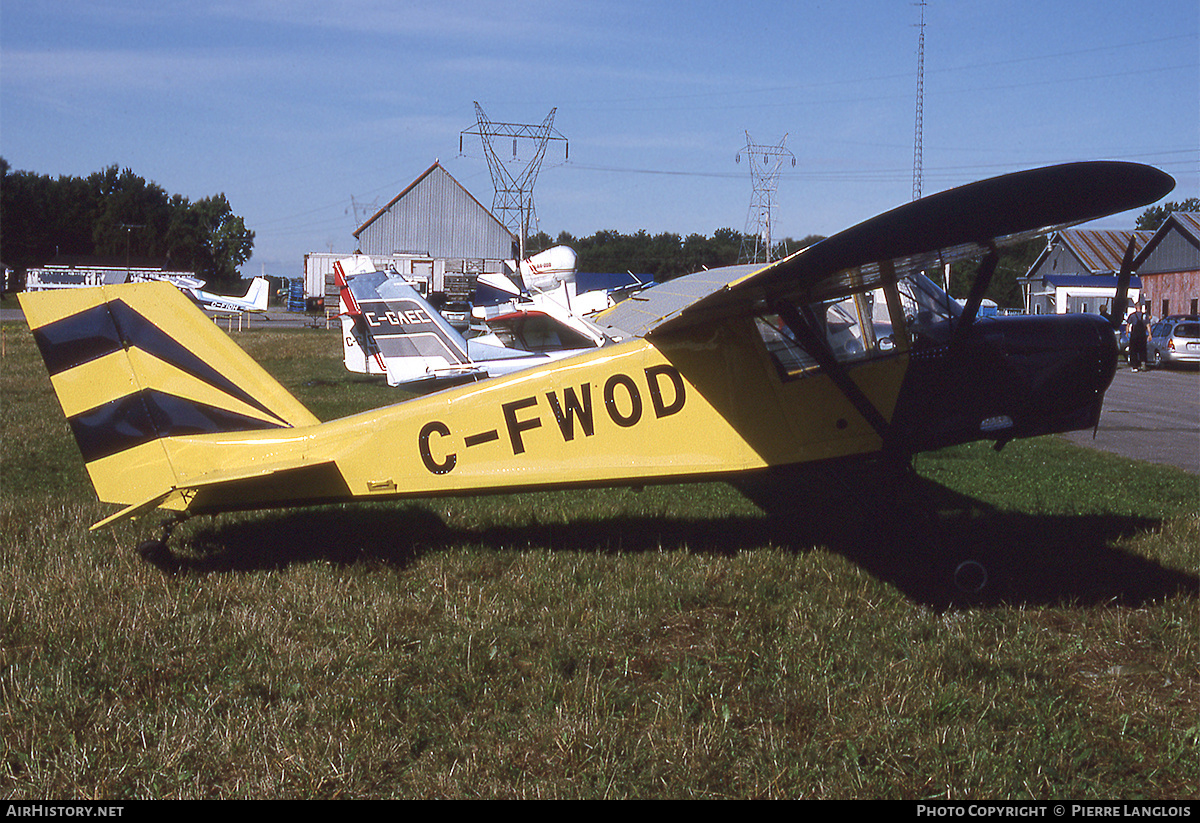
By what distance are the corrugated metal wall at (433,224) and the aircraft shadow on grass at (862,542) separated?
6379cm

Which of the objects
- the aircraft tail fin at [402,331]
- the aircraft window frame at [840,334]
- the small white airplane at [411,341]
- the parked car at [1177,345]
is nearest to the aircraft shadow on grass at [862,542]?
the aircraft window frame at [840,334]

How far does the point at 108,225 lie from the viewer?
319 feet

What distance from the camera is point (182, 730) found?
11.7 feet

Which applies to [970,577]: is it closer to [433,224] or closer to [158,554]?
[158,554]

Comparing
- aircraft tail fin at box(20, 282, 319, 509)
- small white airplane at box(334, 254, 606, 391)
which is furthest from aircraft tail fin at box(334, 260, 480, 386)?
aircraft tail fin at box(20, 282, 319, 509)

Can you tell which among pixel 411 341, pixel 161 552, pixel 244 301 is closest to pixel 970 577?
pixel 161 552

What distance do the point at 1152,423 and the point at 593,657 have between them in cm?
1414

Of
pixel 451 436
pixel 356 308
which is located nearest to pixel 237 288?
pixel 356 308

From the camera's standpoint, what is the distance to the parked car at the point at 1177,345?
90.4 feet

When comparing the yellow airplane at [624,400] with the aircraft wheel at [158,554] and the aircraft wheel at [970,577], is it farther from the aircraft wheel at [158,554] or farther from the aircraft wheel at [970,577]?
the aircraft wheel at [970,577]

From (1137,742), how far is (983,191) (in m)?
2.59

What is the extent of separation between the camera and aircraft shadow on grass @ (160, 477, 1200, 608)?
543 cm

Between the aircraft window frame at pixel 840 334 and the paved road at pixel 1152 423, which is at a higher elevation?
the aircraft window frame at pixel 840 334

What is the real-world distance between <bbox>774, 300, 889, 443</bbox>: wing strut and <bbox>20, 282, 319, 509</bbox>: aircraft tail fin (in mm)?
3359
